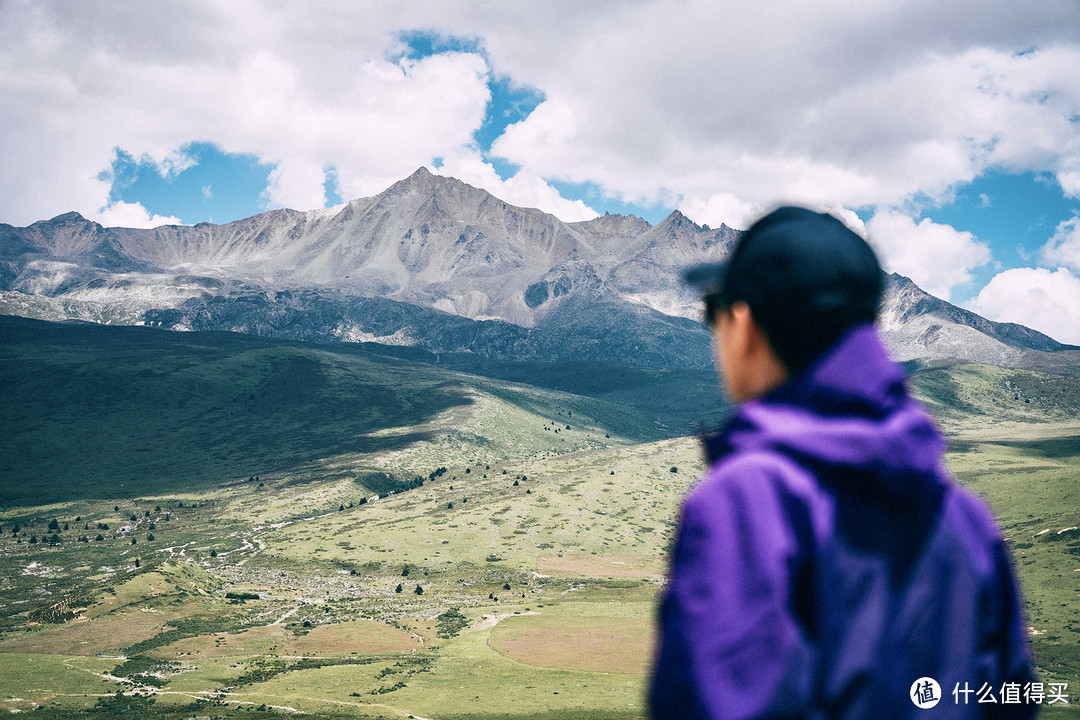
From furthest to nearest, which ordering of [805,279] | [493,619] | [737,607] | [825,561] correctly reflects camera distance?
Answer: [493,619]
[805,279]
[825,561]
[737,607]

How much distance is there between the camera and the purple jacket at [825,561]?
209 centimetres

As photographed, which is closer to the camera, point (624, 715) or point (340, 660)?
point (624, 715)

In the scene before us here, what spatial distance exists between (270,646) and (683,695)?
117 m

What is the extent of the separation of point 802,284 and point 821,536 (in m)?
0.88

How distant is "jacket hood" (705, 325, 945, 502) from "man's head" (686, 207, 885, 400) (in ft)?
0.36

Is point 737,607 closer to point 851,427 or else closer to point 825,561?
point 825,561

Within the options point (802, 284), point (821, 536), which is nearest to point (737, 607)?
point (821, 536)

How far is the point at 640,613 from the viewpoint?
420 ft

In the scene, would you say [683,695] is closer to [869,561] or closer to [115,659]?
[869,561]

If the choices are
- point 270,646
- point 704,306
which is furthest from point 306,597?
point 704,306

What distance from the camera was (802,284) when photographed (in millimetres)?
2541

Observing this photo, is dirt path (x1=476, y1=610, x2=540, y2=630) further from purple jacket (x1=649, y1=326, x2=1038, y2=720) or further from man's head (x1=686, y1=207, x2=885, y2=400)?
man's head (x1=686, y1=207, x2=885, y2=400)

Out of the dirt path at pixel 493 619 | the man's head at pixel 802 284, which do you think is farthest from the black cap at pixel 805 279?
the dirt path at pixel 493 619

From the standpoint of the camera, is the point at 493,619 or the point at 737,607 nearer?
the point at 737,607
